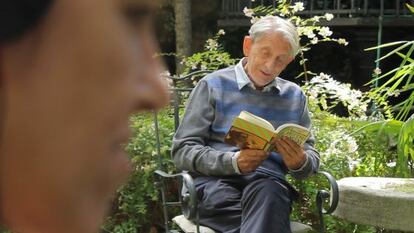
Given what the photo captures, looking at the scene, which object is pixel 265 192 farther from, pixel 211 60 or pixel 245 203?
pixel 211 60

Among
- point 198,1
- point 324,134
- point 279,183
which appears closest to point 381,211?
point 279,183

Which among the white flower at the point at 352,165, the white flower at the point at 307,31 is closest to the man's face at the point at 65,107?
the white flower at the point at 352,165

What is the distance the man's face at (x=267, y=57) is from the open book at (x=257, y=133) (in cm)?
43

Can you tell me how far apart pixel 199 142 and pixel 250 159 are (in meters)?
0.30

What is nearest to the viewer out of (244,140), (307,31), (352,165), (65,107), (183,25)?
(65,107)

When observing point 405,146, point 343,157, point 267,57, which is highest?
point 267,57

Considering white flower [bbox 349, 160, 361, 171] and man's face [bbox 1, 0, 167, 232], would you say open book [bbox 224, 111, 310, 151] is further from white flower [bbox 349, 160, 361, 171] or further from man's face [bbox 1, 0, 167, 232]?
man's face [bbox 1, 0, 167, 232]

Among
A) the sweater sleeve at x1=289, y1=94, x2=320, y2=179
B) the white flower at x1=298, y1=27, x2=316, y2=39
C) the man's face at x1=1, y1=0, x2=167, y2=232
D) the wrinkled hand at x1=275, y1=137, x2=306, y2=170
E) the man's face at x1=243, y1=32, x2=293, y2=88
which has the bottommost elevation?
the sweater sleeve at x1=289, y1=94, x2=320, y2=179

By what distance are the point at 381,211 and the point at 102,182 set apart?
305 centimetres

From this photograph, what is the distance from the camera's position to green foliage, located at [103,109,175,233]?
173 inches

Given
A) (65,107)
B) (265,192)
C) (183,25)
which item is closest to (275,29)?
(265,192)

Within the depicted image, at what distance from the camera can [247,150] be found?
3252 mm

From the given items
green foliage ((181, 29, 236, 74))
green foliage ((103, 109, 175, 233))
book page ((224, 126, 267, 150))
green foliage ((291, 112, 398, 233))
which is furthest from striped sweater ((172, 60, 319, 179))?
green foliage ((181, 29, 236, 74))

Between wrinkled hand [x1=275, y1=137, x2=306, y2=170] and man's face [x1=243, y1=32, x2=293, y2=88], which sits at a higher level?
man's face [x1=243, y1=32, x2=293, y2=88]
